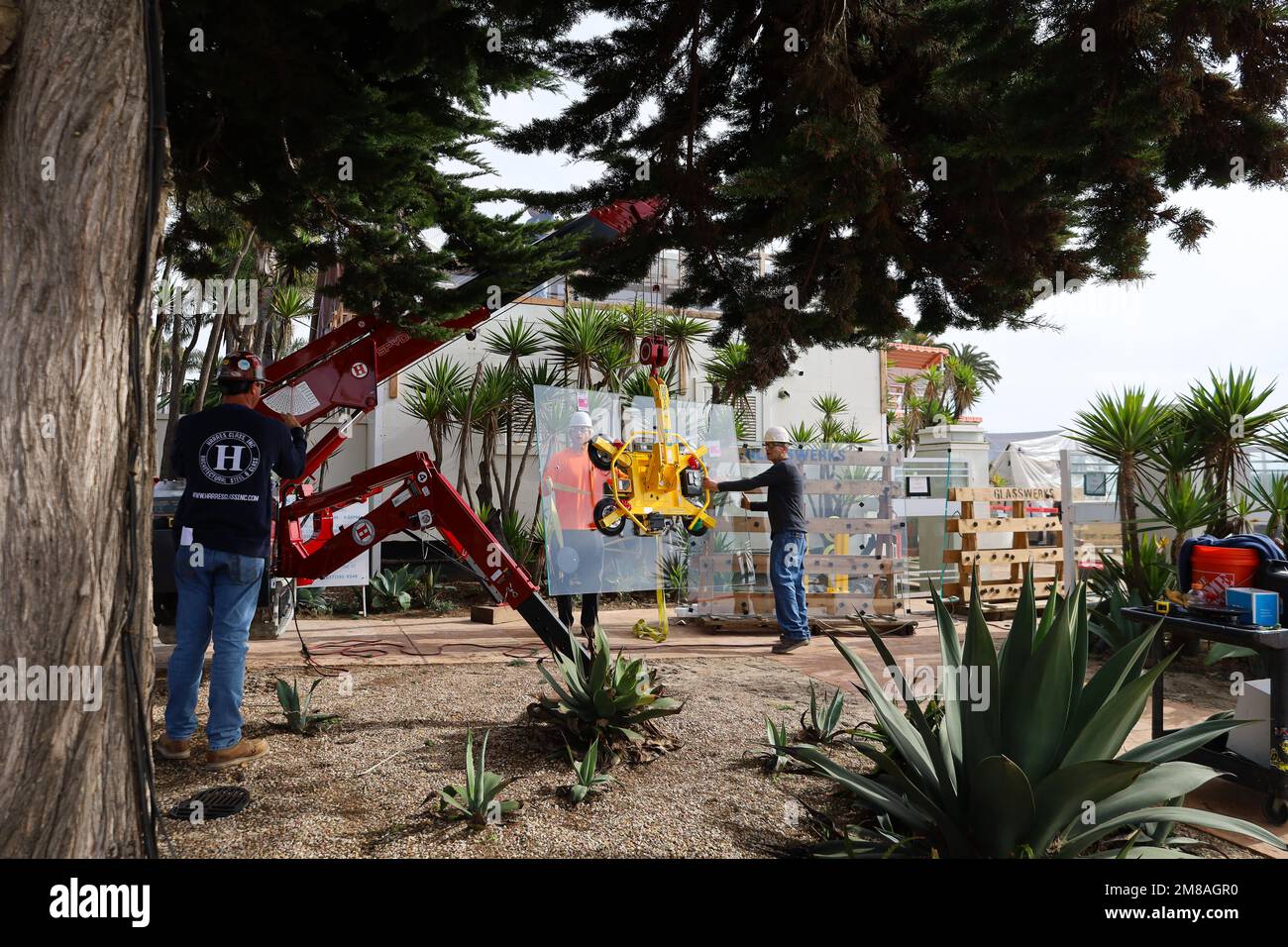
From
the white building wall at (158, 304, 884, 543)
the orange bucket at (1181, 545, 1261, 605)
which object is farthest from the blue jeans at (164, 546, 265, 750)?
the white building wall at (158, 304, 884, 543)

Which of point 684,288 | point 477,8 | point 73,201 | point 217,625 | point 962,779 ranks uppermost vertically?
point 477,8

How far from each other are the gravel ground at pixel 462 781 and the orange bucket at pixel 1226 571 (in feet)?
6.12

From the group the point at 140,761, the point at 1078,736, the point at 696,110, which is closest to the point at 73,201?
the point at 140,761

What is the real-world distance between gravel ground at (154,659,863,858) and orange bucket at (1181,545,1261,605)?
1866 millimetres

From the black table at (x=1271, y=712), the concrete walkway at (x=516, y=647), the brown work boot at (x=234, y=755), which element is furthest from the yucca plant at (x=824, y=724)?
the brown work boot at (x=234, y=755)

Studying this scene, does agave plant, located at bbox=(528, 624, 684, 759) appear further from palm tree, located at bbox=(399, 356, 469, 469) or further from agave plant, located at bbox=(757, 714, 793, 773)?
palm tree, located at bbox=(399, 356, 469, 469)

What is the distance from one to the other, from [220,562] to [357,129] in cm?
231

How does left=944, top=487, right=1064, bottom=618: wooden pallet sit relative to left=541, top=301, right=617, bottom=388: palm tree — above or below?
below

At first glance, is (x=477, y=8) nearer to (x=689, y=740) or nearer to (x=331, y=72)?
(x=331, y=72)

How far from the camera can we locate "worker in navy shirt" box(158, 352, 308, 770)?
13.1 feet

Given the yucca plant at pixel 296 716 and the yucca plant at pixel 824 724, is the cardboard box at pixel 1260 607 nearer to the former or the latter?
the yucca plant at pixel 824 724

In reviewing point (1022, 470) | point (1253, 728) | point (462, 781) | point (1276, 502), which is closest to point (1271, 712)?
point (1253, 728)

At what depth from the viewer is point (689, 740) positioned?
15.0 feet

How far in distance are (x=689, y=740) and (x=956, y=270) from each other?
9.73 feet
